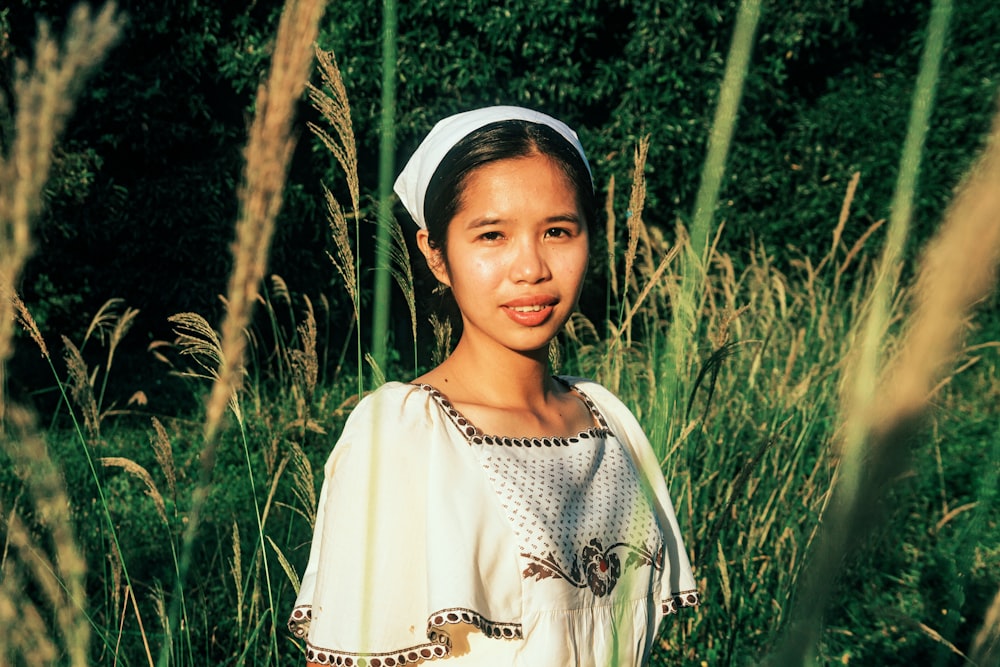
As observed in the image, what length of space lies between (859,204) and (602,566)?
662cm

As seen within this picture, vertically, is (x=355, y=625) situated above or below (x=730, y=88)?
below

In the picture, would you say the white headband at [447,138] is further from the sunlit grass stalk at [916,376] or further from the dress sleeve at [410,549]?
the sunlit grass stalk at [916,376]

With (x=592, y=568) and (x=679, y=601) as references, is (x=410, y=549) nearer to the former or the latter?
(x=592, y=568)

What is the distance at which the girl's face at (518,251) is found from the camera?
1.47 m

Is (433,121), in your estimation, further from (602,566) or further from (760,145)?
(602,566)

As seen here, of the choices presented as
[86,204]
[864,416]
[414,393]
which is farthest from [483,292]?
[86,204]

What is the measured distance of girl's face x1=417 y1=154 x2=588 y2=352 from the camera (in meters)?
1.47

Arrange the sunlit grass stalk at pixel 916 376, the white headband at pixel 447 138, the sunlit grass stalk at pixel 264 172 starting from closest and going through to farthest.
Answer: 1. the sunlit grass stalk at pixel 916 376
2. the sunlit grass stalk at pixel 264 172
3. the white headband at pixel 447 138

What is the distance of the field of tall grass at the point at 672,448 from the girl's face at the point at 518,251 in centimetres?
11

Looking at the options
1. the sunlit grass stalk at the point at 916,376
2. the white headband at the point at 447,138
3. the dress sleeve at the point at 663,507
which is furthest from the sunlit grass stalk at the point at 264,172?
the dress sleeve at the point at 663,507

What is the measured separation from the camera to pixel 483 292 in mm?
1487

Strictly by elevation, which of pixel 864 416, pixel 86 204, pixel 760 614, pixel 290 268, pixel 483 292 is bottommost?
pixel 760 614

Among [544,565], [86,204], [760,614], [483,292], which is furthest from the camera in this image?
[86,204]

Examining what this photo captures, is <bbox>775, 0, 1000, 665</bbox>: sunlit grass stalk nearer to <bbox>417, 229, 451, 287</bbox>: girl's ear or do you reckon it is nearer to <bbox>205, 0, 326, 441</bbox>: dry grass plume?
<bbox>205, 0, 326, 441</bbox>: dry grass plume
